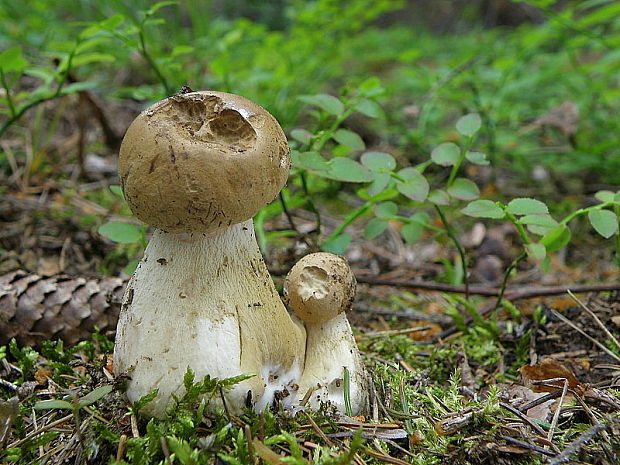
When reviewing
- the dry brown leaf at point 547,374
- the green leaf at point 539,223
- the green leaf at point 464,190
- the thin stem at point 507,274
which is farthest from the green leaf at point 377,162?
the dry brown leaf at point 547,374

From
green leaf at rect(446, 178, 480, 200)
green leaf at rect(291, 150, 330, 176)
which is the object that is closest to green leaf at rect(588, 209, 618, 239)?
green leaf at rect(446, 178, 480, 200)

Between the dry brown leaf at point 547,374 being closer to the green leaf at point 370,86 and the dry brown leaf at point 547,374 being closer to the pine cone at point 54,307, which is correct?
the green leaf at point 370,86

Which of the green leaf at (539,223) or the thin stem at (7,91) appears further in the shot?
the thin stem at (7,91)

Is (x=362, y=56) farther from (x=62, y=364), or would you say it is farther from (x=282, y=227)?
(x=62, y=364)

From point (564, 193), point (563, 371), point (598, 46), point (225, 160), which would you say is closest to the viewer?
point (225, 160)

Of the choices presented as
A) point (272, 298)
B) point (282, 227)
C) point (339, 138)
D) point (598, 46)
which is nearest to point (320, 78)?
point (282, 227)
